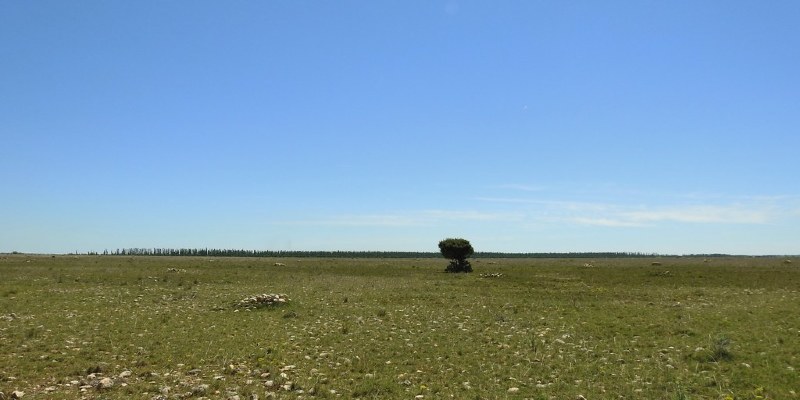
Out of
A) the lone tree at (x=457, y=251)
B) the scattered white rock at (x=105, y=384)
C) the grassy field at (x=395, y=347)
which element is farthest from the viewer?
the lone tree at (x=457, y=251)

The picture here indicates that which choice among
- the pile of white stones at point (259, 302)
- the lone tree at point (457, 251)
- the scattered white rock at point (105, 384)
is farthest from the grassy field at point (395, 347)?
the lone tree at point (457, 251)

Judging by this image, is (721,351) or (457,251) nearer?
(721,351)

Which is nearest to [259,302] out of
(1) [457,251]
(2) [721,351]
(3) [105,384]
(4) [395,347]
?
(4) [395,347]

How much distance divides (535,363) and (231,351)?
412 inches

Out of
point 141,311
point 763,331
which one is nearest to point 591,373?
point 763,331

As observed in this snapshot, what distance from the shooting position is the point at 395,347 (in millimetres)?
18438

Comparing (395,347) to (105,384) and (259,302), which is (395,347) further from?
(259,302)

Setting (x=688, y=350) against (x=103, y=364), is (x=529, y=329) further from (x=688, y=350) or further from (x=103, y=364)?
(x=103, y=364)

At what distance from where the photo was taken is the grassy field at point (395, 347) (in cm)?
1327

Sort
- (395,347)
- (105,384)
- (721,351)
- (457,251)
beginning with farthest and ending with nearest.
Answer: (457,251), (395,347), (721,351), (105,384)

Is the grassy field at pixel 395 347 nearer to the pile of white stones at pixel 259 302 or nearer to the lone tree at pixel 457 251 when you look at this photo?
the pile of white stones at pixel 259 302

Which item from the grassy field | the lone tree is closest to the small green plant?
the grassy field

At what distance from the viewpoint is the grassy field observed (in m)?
13.3

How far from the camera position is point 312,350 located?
17875 millimetres
